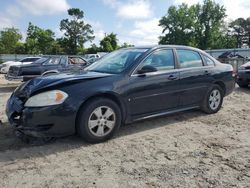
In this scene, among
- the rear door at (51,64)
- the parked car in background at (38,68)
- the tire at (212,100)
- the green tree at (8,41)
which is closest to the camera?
the tire at (212,100)

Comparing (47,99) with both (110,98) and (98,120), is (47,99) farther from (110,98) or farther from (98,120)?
(110,98)

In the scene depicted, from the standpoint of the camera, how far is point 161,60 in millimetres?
5617

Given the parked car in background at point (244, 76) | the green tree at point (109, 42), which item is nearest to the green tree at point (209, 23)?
the green tree at point (109, 42)

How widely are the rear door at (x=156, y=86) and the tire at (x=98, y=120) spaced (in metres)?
0.39

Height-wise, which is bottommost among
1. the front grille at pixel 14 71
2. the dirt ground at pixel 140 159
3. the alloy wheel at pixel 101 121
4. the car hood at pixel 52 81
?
the dirt ground at pixel 140 159

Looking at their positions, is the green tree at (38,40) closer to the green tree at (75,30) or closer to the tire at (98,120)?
the green tree at (75,30)

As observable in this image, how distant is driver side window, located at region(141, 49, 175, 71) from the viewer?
5392 millimetres

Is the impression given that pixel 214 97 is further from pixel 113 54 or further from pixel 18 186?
pixel 18 186

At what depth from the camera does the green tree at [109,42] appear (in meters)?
58.7

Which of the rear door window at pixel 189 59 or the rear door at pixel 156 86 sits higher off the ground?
the rear door window at pixel 189 59

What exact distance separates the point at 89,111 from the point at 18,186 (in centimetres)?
157

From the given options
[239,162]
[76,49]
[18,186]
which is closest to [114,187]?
[18,186]

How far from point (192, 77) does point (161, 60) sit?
0.84m

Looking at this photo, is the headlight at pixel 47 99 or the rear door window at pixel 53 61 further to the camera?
the rear door window at pixel 53 61
